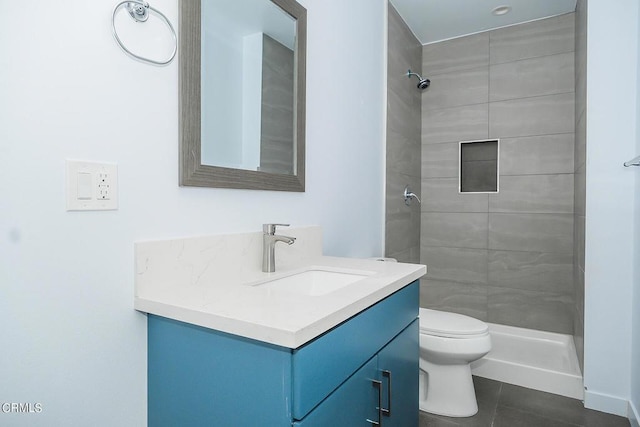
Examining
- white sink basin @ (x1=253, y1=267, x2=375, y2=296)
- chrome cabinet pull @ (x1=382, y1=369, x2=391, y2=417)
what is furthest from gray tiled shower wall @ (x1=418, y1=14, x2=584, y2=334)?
chrome cabinet pull @ (x1=382, y1=369, x2=391, y2=417)

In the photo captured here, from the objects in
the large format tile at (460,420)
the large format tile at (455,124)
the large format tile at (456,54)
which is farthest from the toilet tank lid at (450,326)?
the large format tile at (456,54)

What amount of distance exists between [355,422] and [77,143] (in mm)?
961

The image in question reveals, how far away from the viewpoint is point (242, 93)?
1.37 m

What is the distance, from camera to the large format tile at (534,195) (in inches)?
107

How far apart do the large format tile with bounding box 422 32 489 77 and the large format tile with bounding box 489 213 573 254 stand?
47.6 inches

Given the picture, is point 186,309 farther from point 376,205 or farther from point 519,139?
point 519,139

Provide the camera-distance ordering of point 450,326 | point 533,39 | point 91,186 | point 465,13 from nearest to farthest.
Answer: point 91,186, point 450,326, point 465,13, point 533,39

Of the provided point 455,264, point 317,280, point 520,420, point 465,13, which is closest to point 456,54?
point 465,13

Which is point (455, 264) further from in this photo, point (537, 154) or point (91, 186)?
point (91, 186)

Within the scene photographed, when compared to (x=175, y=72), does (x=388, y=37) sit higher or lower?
higher

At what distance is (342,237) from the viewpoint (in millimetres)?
2006

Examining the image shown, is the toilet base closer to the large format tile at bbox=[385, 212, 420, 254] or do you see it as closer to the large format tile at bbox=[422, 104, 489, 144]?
the large format tile at bbox=[385, 212, 420, 254]

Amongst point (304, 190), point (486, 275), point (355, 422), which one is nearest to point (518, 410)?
point (486, 275)

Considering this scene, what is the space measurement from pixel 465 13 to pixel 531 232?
1640mm
